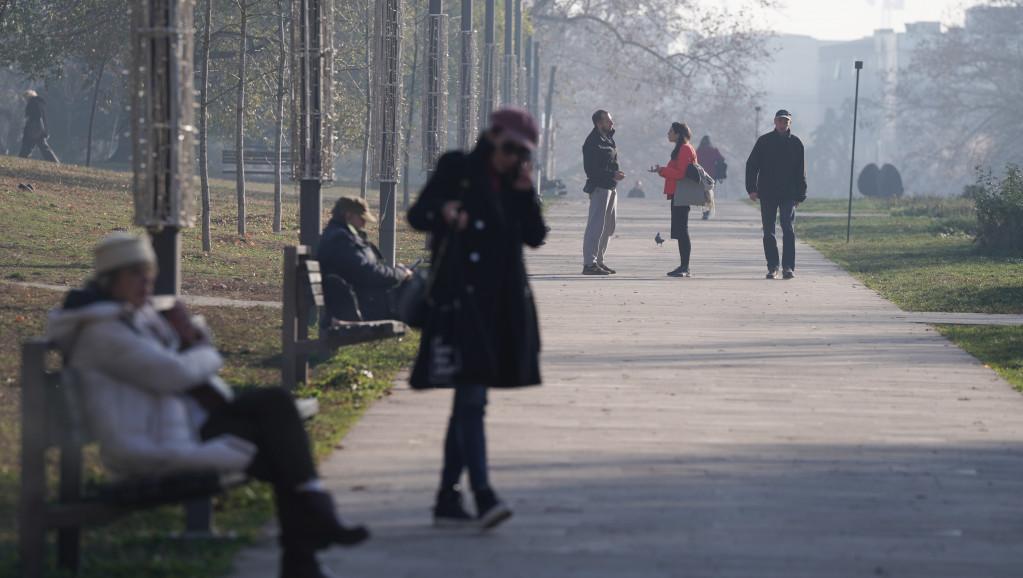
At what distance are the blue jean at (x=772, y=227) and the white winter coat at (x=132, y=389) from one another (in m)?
12.7

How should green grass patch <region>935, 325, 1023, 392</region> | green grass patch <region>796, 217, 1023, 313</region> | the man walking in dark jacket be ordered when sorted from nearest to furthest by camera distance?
green grass patch <region>935, 325, 1023, 392</region> → green grass patch <region>796, 217, 1023, 313</region> → the man walking in dark jacket

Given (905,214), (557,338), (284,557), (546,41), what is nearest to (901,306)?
(557,338)

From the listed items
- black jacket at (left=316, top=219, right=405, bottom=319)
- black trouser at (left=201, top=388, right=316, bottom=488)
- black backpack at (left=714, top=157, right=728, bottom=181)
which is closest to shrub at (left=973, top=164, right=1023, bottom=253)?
black backpack at (left=714, top=157, right=728, bottom=181)

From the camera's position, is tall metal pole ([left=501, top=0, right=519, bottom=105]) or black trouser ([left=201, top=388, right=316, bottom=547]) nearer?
black trouser ([left=201, top=388, right=316, bottom=547])

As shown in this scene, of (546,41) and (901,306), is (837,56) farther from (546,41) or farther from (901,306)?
(901,306)

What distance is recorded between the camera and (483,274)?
5.53 m

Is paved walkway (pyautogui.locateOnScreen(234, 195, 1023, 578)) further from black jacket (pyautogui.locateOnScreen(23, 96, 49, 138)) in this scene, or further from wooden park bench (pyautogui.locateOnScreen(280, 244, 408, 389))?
black jacket (pyautogui.locateOnScreen(23, 96, 49, 138))

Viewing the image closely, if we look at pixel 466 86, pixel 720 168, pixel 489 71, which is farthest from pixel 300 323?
pixel 720 168

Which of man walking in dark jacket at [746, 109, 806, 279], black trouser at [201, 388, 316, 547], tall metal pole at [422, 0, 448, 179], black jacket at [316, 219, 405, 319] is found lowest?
black trouser at [201, 388, 316, 547]

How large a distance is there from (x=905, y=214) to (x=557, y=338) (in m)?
28.1

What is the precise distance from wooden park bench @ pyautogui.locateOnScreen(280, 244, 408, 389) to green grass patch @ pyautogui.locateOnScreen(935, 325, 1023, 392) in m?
4.54

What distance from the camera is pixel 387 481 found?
21.0 feet

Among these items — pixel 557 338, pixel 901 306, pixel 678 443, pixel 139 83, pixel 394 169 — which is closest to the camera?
pixel 139 83

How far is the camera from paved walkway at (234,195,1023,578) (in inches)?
209
